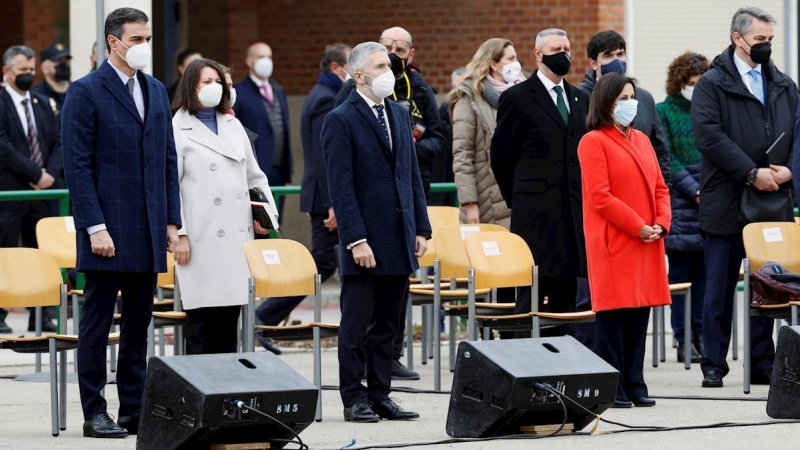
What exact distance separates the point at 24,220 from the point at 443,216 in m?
3.03

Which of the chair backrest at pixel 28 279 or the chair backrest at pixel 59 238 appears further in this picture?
the chair backrest at pixel 59 238

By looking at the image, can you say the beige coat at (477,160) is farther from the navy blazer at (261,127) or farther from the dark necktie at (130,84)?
the navy blazer at (261,127)

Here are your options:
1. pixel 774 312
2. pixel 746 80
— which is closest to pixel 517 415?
pixel 774 312

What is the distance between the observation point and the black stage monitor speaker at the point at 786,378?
29.9 ft

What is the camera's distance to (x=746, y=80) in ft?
36.3

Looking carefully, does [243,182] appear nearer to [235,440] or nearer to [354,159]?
[354,159]

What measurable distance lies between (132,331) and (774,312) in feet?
12.5

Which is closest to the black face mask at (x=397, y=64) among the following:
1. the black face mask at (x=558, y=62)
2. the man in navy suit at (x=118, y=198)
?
the black face mask at (x=558, y=62)

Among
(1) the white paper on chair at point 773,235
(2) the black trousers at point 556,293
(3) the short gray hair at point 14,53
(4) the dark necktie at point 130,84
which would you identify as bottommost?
(2) the black trousers at point 556,293

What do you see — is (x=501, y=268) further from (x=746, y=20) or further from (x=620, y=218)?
(x=746, y=20)

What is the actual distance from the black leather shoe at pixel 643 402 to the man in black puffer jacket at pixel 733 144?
1.01m

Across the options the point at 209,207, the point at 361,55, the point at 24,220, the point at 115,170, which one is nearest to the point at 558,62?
the point at 361,55

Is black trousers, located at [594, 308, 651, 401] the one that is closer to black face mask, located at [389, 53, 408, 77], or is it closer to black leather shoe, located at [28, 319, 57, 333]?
black face mask, located at [389, 53, 408, 77]

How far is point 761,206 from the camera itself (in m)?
11.0
